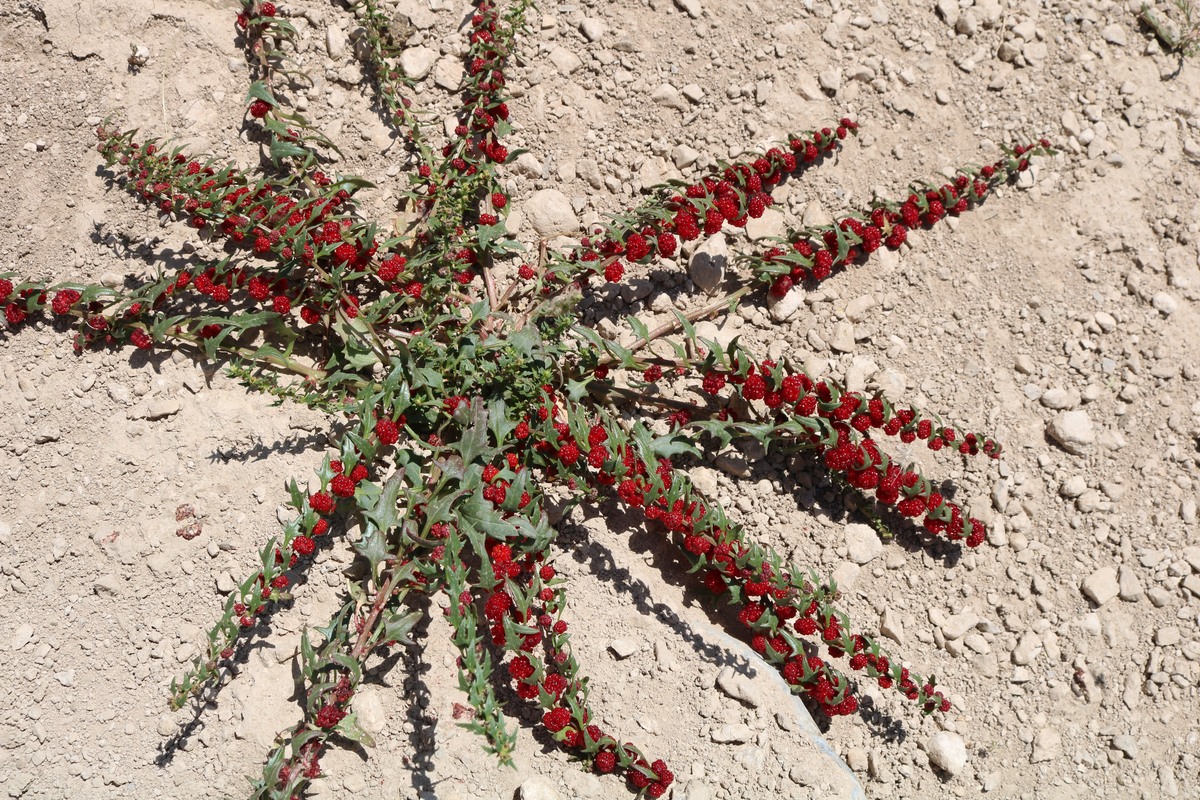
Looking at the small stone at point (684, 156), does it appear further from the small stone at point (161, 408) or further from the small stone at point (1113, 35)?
the small stone at point (161, 408)

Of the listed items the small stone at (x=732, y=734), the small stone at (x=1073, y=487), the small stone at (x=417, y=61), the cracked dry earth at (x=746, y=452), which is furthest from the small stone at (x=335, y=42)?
the small stone at (x=1073, y=487)

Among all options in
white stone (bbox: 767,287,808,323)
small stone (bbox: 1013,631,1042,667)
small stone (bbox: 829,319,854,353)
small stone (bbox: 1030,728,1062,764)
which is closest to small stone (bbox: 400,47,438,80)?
white stone (bbox: 767,287,808,323)

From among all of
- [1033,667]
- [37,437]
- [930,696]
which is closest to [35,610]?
[37,437]

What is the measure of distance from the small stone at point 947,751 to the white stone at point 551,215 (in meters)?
3.37

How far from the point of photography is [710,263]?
4.76 metres

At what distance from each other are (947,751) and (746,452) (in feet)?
6.12

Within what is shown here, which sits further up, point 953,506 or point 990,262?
point 990,262

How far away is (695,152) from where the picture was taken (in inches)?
193

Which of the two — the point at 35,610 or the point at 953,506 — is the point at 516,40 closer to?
the point at 953,506

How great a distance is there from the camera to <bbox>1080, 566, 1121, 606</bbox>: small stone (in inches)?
183

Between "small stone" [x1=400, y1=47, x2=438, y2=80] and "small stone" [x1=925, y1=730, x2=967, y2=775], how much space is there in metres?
4.59

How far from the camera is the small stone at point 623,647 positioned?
169 inches

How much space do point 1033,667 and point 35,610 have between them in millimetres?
5126

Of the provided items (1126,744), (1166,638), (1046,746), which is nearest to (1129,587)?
(1166,638)
